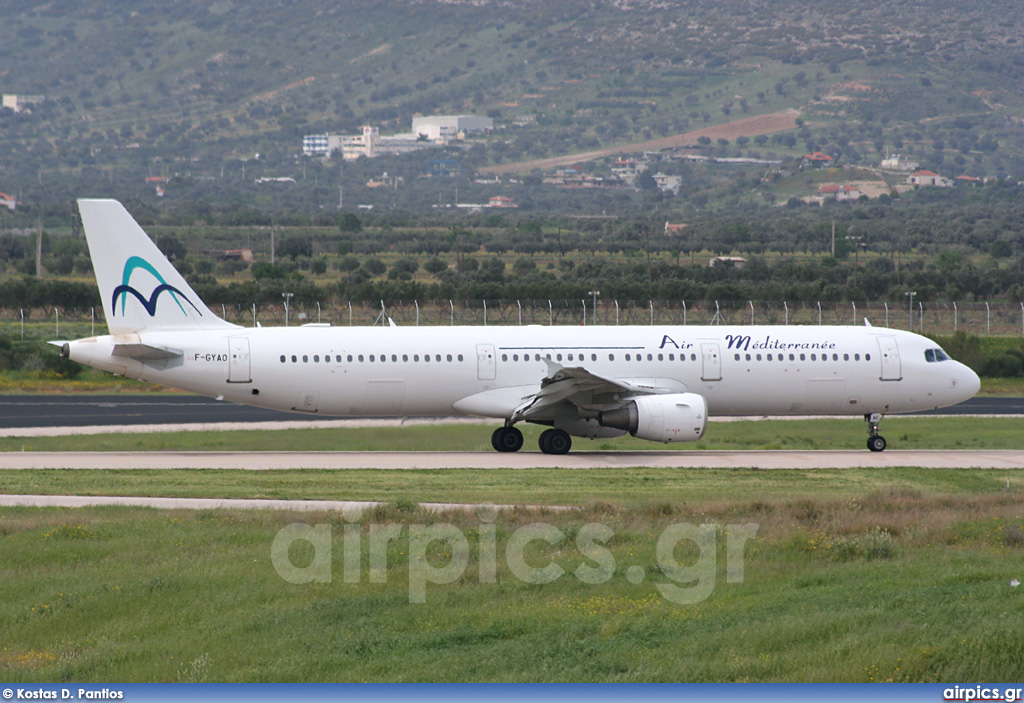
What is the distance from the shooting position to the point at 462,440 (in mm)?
34625

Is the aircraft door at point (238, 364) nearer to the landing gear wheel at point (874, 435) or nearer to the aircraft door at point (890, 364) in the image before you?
the landing gear wheel at point (874, 435)

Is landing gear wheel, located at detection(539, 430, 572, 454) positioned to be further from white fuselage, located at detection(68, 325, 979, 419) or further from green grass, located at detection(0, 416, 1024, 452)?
green grass, located at detection(0, 416, 1024, 452)

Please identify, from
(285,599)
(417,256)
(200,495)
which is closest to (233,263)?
(417,256)

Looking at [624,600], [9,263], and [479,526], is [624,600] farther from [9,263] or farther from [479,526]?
[9,263]

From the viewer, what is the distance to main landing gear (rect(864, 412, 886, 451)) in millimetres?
34344

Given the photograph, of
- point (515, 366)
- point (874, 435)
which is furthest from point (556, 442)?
point (874, 435)

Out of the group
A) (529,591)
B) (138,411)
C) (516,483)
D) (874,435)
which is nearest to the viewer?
(529,591)

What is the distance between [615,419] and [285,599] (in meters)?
18.2

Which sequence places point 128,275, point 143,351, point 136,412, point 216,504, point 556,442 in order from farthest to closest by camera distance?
point 136,412 → point 556,442 → point 128,275 → point 143,351 → point 216,504

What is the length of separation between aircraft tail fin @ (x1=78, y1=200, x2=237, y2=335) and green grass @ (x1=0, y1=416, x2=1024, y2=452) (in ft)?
14.6

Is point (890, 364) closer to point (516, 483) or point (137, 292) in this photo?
point (516, 483)

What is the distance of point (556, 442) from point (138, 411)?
1881 cm

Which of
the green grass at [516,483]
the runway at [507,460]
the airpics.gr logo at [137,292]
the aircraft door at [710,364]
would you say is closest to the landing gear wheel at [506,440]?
the runway at [507,460]

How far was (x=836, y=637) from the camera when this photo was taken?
485 inches
